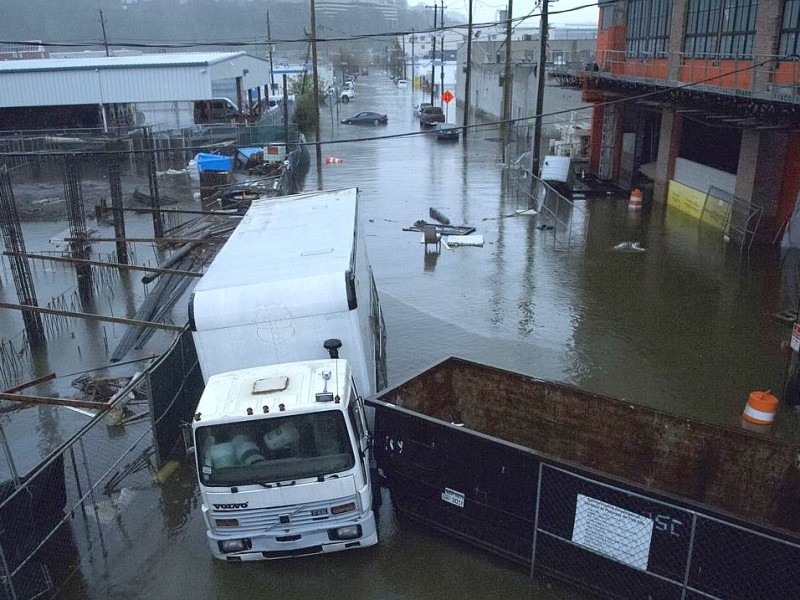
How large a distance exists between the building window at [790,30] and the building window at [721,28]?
0.92 metres

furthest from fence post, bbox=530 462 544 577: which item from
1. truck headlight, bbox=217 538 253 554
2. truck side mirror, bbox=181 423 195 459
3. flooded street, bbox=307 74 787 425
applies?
truck side mirror, bbox=181 423 195 459

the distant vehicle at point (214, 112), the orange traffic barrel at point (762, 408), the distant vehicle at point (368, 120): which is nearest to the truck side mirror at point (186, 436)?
the orange traffic barrel at point (762, 408)

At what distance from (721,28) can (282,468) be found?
2139cm

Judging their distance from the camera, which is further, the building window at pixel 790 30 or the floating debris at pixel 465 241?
the floating debris at pixel 465 241

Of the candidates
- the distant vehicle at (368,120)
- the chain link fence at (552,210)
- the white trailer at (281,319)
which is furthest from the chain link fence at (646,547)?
the distant vehicle at (368,120)

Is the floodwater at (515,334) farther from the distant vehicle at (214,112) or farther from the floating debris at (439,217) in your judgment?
the distant vehicle at (214,112)

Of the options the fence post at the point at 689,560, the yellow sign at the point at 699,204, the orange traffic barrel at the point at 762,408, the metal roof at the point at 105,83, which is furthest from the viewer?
the metal roof at the point at 105,83

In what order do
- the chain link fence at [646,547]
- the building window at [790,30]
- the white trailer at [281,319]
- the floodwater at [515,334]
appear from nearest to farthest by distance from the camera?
the chain link fence at [646,547] < the floodwater at [515,334] < the white trailer at [281,319] < the building window at [790,30]

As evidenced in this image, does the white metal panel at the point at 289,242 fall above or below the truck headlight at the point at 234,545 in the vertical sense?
above

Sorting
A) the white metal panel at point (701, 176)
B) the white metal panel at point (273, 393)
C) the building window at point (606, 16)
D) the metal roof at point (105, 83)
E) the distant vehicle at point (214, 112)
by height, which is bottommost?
the white metal panel at point (701, 176)

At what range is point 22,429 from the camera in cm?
1116

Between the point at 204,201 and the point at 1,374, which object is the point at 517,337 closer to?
the point at 1,374

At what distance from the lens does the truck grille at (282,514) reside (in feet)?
22.2

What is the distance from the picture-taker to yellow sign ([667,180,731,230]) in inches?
835
